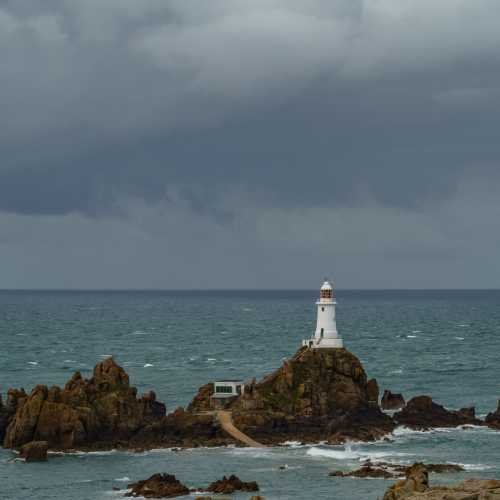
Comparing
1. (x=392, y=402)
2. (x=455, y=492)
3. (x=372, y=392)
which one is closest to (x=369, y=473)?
(x=372, y=392)

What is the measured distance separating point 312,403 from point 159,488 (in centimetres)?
3026

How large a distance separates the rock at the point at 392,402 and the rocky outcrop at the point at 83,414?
97.4 ft

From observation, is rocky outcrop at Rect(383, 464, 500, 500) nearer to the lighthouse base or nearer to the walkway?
the walkway

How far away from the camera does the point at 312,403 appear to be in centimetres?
10319

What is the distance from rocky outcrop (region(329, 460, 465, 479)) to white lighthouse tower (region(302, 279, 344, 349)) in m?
26.4

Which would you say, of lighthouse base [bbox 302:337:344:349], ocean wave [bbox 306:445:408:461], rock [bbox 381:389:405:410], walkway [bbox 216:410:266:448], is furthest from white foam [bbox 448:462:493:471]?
rock [bbox 381:389:405:410]

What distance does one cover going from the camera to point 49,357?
181 m

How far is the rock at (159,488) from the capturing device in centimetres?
7556

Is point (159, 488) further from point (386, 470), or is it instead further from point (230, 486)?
point (386, 470)

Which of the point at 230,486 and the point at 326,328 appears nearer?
the point at 230,486

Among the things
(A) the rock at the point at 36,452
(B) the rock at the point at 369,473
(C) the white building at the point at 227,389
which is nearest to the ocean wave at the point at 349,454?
(B) the rock at the point at 369,473

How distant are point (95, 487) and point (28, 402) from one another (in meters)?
18.1

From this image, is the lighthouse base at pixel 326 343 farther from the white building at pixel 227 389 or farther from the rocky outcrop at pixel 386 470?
the rocky outcrop at pixel 386 470

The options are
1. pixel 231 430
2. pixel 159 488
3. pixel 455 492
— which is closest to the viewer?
pixel 455 492
